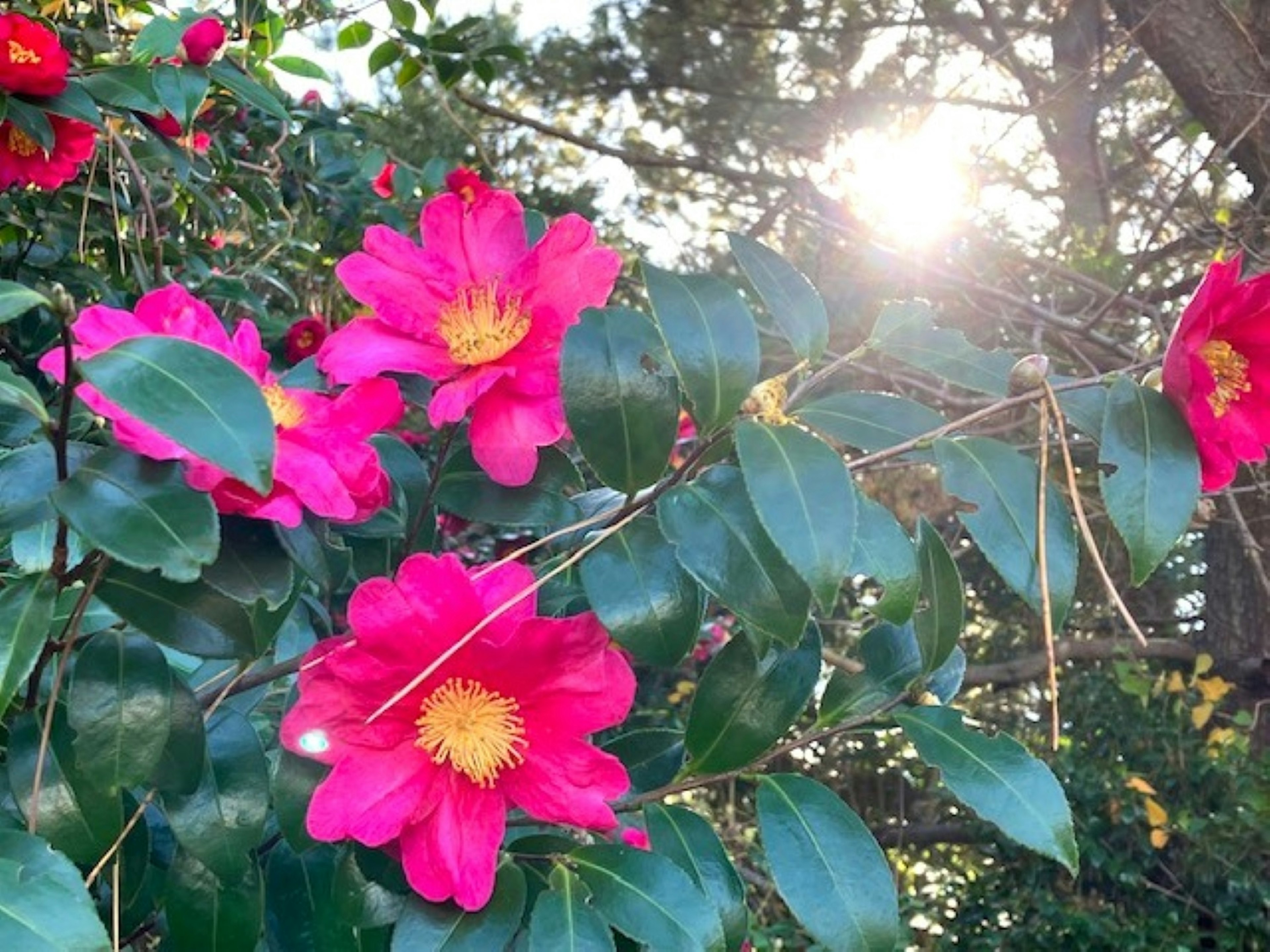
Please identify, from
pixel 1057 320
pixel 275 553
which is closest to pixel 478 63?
pixel 1057 320

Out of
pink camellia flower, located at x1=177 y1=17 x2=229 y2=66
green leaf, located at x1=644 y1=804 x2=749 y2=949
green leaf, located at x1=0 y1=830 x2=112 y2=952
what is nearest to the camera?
green leaf, located at x1=0 y1=830 x2=112 y2=952

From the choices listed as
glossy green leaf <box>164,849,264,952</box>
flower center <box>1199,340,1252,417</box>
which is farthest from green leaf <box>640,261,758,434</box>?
glossy green leaf <box>164,849,264,952</box>

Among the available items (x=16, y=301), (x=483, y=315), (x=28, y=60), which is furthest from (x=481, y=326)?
(x=28, y=60)

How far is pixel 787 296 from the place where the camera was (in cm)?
67

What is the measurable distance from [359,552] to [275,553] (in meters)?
0.19

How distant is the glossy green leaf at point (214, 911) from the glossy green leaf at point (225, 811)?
2 centimetres

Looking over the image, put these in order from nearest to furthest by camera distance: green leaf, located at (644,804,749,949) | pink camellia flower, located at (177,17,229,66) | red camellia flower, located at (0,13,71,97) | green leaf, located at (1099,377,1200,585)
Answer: green leaf, located at (1099,377,1200,585) → green leaf, located at (644,804,749,949) → red camellia flower, located at (0,13,71,97) → pink camellia flower, located at (177,17,229,66)

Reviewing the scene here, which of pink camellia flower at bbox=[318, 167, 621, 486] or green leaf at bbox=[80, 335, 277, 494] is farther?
pink camellia flower at bbox=[318, 167, 621, 486]

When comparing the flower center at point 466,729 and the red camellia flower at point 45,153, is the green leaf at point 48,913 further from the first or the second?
the red camellia flower at point 45,153

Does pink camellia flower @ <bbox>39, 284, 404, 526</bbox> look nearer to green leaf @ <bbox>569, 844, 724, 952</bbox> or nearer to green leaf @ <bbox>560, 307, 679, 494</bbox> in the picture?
green leaf @ <bbox>560, 307, 679, 494</bbox>

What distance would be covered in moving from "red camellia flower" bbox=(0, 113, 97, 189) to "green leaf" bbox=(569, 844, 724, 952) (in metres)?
0.94

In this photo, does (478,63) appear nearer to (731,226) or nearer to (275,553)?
(275,553)

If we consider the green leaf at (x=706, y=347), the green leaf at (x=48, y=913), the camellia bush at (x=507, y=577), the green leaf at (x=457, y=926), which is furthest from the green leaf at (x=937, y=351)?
the green leaf at (x=48, y=913)

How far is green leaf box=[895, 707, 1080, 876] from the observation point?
61 centimetres
